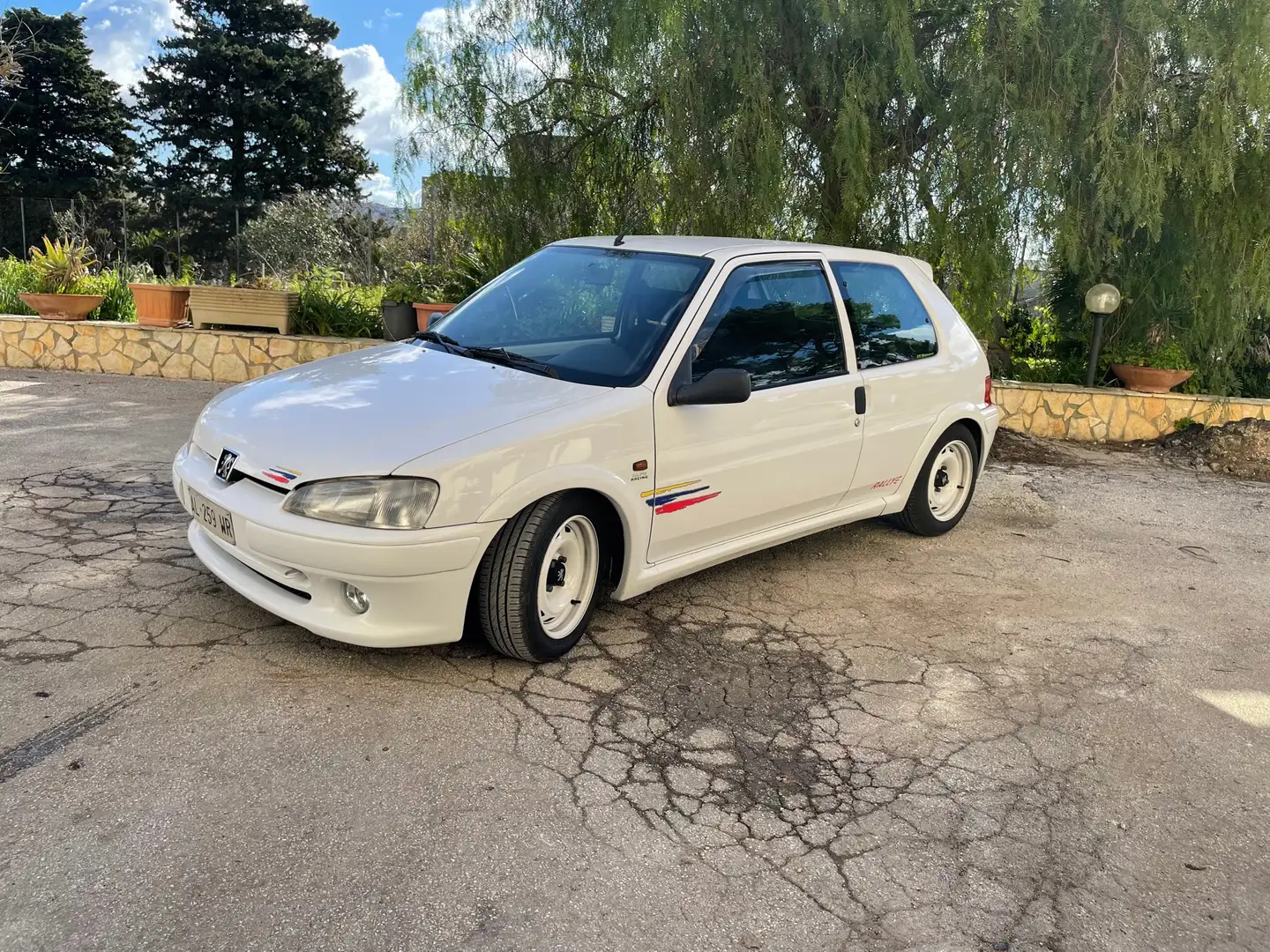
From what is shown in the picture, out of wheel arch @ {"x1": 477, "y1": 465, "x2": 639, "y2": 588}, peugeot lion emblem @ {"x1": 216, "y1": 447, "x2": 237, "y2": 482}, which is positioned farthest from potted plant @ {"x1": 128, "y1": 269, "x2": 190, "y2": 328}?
wheel arch @ {"x1": 477, "y1": 465, "x2": 639, "y2": 588}

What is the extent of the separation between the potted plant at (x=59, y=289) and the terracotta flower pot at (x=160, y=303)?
50 centimetres

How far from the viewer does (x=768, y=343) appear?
4645 millimetres

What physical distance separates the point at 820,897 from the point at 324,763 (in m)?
1.54

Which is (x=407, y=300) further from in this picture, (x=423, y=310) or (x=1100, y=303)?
(x=1100, y=303)

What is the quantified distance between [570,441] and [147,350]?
869cm

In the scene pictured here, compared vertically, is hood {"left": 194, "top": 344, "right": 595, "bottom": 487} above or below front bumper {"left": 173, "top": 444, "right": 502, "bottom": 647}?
above

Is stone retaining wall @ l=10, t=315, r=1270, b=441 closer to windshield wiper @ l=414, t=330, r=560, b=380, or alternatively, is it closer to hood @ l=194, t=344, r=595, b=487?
windshield wiper @ l=414, t=330, r=560, b=380

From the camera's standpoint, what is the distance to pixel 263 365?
34.7 ft

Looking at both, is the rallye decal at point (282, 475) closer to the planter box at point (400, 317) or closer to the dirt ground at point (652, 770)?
the dirt ground at point (652, 770)

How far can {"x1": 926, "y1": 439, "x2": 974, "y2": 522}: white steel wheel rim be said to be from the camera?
19.6 feet

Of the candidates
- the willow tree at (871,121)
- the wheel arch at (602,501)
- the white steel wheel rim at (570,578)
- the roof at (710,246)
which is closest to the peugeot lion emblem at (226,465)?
the wheel arch at (602,501)

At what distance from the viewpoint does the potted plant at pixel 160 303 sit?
1084 cm

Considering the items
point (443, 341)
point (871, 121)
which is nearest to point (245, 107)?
point (871, 121)

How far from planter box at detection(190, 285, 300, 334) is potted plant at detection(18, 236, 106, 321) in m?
1.26
